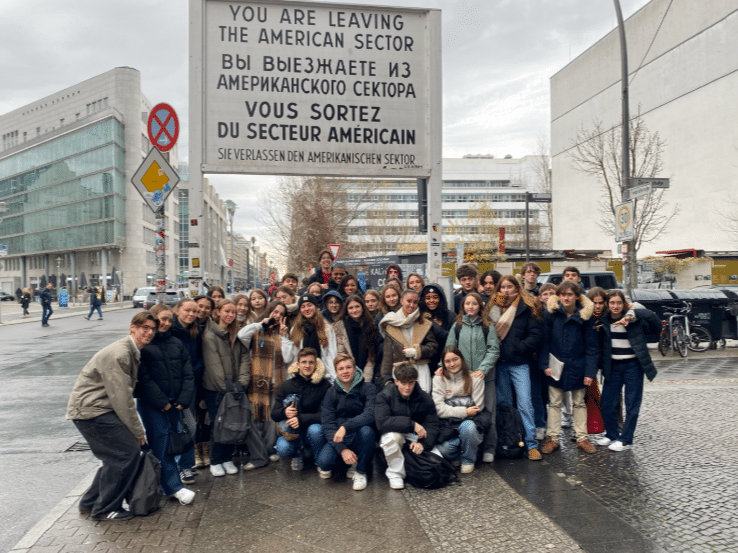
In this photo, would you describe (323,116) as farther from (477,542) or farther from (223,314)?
(477,542)

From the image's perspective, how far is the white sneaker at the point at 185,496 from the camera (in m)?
4.78

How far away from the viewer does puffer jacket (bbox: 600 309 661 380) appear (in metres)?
6.04

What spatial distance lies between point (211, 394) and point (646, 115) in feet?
156

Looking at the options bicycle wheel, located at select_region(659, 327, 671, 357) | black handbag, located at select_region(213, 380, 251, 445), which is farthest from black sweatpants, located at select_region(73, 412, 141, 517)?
bicycle wheel, located at select_region(659, 327, 671, 357)

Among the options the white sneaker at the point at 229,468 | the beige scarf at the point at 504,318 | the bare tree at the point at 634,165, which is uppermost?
the bare tree at the point at 634,165

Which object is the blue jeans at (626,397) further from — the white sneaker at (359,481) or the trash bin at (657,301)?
the trash bin at (657,301)

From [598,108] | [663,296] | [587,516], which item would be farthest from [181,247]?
[587,516]

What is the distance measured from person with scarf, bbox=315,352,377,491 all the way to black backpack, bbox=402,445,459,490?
14.4 inches

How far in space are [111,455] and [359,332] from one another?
265 centimetres

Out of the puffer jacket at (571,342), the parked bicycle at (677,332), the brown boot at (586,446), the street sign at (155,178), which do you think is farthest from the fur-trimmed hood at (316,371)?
the parked bicycle at (677,332)

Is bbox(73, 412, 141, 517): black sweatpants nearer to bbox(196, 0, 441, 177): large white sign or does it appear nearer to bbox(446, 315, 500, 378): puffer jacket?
bbox(446, 315, 500, 378): puffer jacket

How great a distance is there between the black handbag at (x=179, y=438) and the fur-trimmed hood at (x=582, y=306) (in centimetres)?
377

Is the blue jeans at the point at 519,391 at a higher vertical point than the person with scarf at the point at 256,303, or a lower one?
lower

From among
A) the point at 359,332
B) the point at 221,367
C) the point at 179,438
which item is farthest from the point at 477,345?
the point at 179,438
